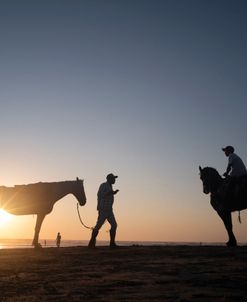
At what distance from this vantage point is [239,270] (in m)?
6.55

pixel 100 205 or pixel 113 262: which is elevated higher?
pixel 100 205

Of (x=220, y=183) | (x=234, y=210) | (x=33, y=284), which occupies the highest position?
(x=220, y=183)

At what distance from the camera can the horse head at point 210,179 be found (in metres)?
13.9

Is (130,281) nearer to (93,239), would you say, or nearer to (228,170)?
(93,239)

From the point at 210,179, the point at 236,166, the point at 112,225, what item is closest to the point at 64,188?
the point at 112,225

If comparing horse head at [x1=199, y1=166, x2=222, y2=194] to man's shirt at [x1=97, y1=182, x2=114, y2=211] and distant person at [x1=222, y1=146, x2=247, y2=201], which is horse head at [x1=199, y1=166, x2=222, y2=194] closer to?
distant person at [x1=222, y1=146, x2=247, y2=201]

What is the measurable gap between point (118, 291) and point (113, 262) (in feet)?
12.0

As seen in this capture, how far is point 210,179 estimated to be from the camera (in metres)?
14.0

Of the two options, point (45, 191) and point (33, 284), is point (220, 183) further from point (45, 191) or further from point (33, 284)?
point (33, 284)

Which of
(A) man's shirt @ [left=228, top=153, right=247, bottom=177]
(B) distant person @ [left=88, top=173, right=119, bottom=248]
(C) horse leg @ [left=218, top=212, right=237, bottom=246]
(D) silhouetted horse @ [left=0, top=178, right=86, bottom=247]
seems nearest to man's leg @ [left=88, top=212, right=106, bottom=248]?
(B) distant person @ [left=88, top=173, right=119, bottom=248]

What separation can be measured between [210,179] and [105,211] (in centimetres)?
413

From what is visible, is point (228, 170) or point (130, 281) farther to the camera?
point (228, 170)

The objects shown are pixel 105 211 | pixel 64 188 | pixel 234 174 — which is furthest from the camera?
pixel 64 188

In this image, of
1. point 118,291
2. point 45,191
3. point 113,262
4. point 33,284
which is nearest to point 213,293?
point 118,291
